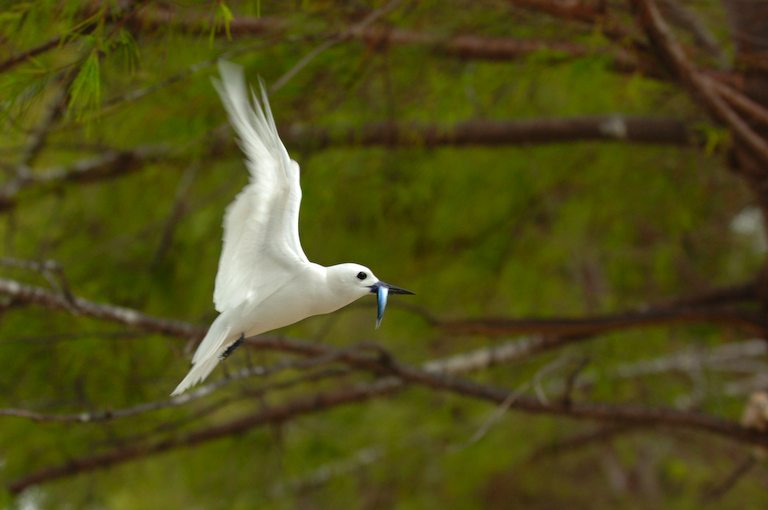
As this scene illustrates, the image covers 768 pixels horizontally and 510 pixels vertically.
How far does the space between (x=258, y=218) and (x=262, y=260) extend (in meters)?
0.09

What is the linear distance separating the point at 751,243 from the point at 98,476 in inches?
176

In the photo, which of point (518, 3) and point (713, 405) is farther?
point (713, 405)

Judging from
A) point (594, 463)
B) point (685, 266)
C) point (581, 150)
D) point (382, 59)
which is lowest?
point (594, 463)

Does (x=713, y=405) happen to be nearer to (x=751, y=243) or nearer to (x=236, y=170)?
(x=751, y=243)

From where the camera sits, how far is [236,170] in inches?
176

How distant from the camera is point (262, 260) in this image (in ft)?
5.93

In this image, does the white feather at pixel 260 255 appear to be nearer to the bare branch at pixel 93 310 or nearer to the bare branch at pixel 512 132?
the bare branch at pixel 93 310

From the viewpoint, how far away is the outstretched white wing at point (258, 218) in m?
1.76

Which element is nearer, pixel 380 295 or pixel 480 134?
pixel 380 295

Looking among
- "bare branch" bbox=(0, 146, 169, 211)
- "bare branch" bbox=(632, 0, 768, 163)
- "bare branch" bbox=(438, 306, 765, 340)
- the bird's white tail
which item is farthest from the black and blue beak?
"bare branch" bbox=(0, 146, 169, 211)

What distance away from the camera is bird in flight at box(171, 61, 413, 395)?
5.54ft

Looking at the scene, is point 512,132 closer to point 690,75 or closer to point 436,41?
point 436,41

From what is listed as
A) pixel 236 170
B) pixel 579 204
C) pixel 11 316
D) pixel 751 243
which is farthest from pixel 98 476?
pixel 751 243

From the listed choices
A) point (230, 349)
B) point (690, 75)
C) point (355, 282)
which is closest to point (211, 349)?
point (230, 349)
